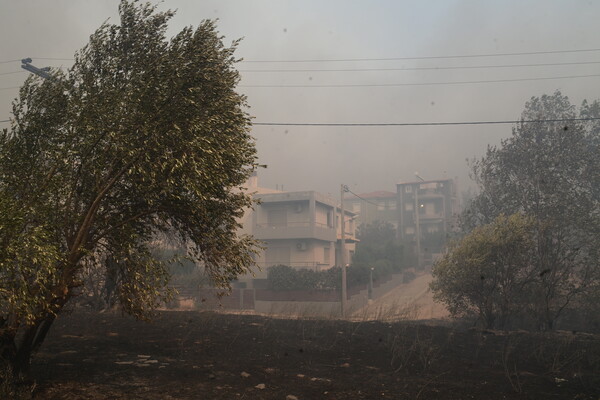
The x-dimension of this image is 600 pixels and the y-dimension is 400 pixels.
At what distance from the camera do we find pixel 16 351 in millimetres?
10492

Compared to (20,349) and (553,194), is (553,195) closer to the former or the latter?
(553,194)

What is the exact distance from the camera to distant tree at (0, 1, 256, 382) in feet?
34.5

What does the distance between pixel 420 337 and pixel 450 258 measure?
9.92 metres

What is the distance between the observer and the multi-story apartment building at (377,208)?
12094 centimetres

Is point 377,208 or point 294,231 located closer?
point 294,231

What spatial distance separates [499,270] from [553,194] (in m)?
8.37

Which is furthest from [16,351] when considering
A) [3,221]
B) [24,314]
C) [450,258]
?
[450,258]

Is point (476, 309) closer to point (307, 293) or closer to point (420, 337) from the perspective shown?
point (420, 337)

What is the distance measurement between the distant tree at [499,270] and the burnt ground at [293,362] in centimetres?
441

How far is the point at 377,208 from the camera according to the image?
4919 inches

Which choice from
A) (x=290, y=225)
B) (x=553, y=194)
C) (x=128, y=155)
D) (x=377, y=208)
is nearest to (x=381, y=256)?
(x=290, y=225)

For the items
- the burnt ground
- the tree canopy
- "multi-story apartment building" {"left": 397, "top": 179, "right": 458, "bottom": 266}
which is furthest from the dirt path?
"multi-story apartment building" {"left": 397, "top": 179, "right": 458, "bottom": 266}

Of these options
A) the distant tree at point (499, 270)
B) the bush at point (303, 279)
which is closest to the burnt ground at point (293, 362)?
the distant tree at point (499, 270)

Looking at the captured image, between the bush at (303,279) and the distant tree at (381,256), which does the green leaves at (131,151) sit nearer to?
the bush at (303,279)
